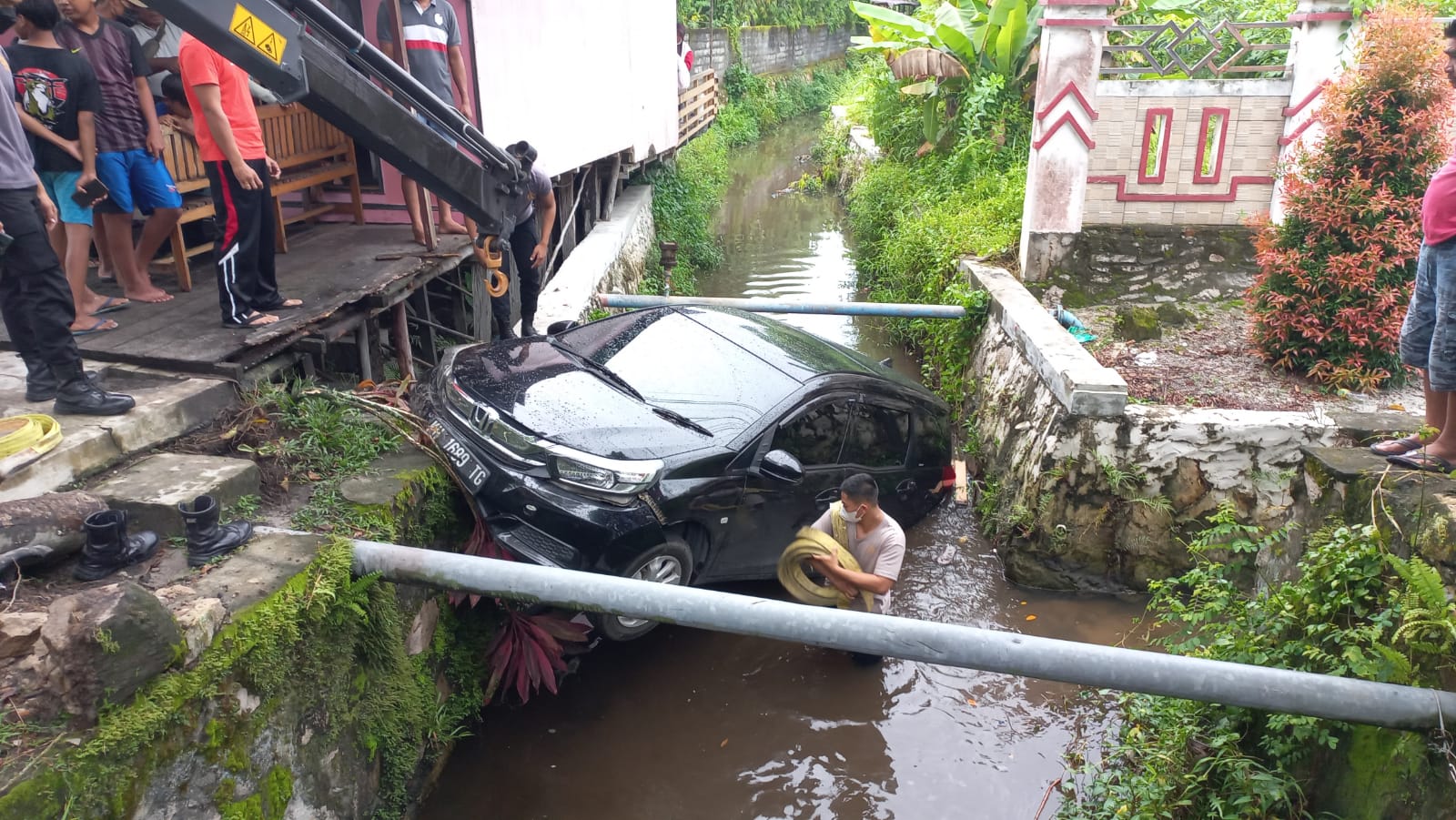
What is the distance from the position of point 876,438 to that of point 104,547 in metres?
4.04

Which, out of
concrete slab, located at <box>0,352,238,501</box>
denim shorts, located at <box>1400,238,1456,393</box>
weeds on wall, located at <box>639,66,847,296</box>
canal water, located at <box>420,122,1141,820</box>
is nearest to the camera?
concrete slab, located at <box>0,352,238,501</box>

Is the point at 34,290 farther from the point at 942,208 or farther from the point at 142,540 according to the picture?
the point at 942,208

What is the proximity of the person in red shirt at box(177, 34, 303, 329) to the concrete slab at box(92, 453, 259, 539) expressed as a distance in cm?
127

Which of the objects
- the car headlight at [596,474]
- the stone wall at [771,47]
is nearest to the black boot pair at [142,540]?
the car headlight at [596,474]

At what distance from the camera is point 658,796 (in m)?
4.50

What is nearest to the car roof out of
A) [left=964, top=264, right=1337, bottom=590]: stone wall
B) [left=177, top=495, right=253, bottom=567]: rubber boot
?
[left=964, top=264, right=1337, bottom=590]: stone wall

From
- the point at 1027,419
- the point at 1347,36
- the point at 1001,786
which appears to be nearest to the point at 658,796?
the point at 1001,786

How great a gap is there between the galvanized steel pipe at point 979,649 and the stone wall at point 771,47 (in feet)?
71.1

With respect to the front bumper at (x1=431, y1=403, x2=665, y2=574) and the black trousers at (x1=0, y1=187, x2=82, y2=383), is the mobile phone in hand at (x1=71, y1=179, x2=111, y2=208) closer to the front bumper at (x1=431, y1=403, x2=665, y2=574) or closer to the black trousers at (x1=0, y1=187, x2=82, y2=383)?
the black trousers at (x1=0, y1=187, x2=82, y2=383)

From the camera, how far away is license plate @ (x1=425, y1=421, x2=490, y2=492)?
445 cm

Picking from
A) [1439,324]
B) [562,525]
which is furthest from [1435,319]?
[562,525]

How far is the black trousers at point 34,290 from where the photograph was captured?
12.7ft

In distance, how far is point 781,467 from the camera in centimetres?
484

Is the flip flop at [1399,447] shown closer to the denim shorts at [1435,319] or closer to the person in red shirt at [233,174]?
the denim shorts at [1435,319]
